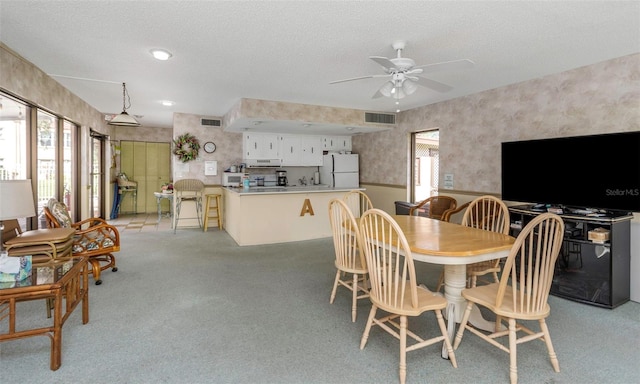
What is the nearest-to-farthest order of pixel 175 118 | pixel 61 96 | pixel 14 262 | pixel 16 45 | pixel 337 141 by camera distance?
pixel 14 262
pixel 16 45
pixel 61 96
pixel 175 118
pixel 337 141

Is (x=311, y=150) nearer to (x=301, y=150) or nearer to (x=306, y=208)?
(x=301, y=150)

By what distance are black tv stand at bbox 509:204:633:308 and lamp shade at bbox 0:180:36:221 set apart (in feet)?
15.7

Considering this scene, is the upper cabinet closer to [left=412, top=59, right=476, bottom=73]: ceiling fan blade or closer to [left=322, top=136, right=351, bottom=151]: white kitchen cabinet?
[left=322, top=136, right=351, bottom=151]: white kitchen cabinet

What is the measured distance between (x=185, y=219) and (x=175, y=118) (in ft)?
6.71

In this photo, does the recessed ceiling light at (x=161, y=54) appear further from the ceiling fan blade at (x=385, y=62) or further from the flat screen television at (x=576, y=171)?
the flat screen television at (x=576, y=171)

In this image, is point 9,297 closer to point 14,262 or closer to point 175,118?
point 14,262

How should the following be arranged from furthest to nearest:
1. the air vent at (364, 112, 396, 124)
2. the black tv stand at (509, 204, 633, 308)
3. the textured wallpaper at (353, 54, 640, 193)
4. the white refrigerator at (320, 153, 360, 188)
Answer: the white refrigerator at (320, 153, 360, 188) → the air vent at (364, 112, 396, 124) → the textured wallpaper at (353, 54, 640, 193) → the black tv stand at (509, 204, 633, 308)

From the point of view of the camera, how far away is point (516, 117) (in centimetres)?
420

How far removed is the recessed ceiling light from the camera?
312 cm

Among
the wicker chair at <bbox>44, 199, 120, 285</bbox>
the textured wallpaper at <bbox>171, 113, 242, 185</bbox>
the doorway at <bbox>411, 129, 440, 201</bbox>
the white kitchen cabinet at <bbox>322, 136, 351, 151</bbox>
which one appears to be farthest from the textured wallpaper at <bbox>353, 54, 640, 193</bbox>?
the wicker chair at <bbox>44, 199, 120, 285</bbox>

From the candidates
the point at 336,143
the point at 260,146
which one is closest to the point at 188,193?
the point at 260,146

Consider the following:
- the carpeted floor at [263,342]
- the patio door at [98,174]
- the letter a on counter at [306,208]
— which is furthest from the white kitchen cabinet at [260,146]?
the carpeted floor at [263,342]

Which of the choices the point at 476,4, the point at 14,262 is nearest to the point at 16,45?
the point at 14,262

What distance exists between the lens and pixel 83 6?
→ 7.60ft
